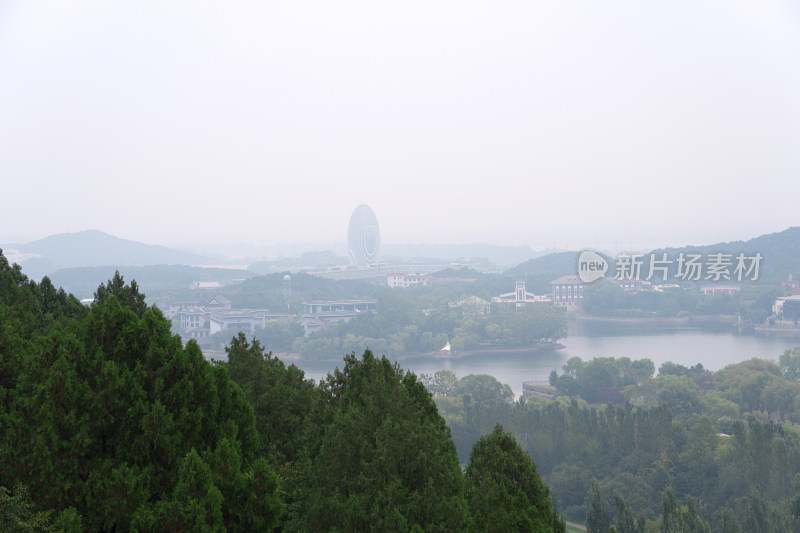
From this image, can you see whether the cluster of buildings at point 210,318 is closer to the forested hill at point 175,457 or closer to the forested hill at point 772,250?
the forested hill at point 772,250

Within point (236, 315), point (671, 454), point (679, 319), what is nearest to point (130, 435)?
point (671, 454)

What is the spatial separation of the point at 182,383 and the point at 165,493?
0.44 meters

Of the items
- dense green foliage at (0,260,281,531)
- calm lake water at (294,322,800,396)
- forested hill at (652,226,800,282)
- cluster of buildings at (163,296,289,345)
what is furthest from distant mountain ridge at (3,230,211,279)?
dense green foliage at (0,260,281,531)

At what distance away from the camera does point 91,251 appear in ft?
223

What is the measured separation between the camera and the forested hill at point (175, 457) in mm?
2816

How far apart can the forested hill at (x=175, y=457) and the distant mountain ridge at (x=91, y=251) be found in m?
59.6

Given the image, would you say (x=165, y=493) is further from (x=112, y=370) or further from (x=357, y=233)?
(x=357, y=233)

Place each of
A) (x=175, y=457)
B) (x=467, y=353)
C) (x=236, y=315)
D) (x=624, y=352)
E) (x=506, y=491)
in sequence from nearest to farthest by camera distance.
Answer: (x=175, y=457), (x=506, y=491), (x=624, y=352), (x=467, y=353), (x=236, y=315)

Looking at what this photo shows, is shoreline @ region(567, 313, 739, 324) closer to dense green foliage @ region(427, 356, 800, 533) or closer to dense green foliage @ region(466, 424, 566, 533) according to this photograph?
dense green foliage @ region(427, 356, 800, 533)

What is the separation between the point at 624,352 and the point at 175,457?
93.4ft

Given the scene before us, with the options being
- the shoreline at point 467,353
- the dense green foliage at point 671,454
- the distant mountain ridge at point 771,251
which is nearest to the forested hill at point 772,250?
the distant mountain ridge at point 771,251

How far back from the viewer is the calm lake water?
88.1 feet

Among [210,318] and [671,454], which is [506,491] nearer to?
[671,454]

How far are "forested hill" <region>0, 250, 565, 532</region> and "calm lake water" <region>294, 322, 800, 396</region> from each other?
1963 centimetres
